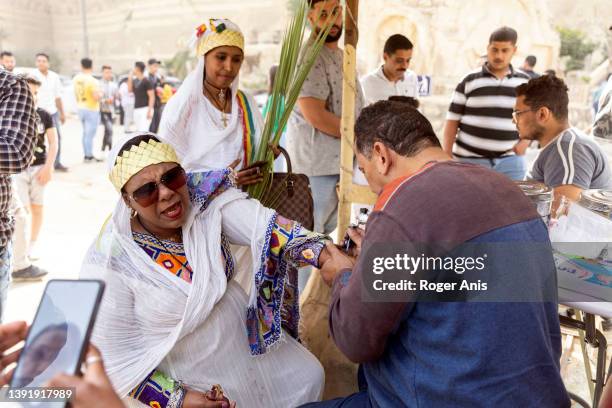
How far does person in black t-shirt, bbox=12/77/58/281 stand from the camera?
409 cm

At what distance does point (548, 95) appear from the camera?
267 centimetres

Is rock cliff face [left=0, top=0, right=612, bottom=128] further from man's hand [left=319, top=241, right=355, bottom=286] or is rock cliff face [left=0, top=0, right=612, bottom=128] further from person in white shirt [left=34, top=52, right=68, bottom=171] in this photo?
man's hand [left=319, top=241, right=355, bottom=286]

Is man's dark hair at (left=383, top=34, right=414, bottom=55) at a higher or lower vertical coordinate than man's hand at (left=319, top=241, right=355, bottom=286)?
higher

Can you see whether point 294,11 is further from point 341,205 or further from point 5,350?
point 5,350

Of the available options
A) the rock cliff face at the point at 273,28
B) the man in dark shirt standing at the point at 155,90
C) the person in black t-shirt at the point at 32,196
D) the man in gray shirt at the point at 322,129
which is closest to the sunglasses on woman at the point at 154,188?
the man in gray shirt at the point at 322,129

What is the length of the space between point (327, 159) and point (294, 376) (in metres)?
1.60

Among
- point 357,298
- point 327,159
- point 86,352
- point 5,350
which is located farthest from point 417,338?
point 327,159

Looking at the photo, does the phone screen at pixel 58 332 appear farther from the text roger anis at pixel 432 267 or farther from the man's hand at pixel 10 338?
the text roger anis at pixel 432 267

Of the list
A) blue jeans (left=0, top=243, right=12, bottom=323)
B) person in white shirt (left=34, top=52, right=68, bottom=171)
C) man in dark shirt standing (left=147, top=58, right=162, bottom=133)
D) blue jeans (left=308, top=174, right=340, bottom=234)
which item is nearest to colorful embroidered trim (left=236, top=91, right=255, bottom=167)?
blue jeans (left=308, top=174, right=340, bottom=234)

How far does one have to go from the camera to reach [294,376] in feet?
6.06

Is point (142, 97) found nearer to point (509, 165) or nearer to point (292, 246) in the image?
point (509, 165)

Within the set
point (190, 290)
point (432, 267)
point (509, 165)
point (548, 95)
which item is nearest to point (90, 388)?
point (432, 267)

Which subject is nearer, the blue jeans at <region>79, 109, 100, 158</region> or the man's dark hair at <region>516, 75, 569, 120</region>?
the man's dark hair at <region>516, 75, 569, 120</region>

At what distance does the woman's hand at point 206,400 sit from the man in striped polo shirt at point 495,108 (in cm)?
283
